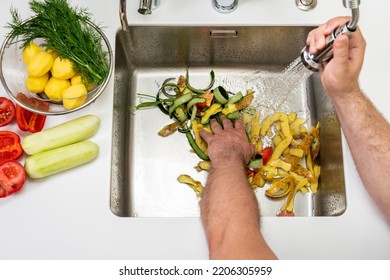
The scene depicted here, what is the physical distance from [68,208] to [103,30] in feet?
1.54

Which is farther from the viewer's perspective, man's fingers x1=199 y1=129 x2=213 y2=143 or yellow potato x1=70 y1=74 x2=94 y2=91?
man's fingers x1=199 y1=129 x2=213 y2=143

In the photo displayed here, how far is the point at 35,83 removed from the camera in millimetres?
1192

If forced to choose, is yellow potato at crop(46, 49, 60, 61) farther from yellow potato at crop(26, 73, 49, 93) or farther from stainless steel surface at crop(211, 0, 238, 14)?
stainless steel surface at crop(211, 0, 238, 14)

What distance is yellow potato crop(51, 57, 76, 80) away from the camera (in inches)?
46.4

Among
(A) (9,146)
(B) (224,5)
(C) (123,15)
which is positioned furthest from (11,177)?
(B) (224,5)

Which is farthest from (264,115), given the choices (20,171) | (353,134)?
(20,171)

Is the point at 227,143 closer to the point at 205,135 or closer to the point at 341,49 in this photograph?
the point at 205,135

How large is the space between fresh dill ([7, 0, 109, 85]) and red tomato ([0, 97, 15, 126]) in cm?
14

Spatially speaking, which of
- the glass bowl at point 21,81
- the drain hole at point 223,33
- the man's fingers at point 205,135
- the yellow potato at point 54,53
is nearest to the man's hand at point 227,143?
the man's fingers at point 205,135

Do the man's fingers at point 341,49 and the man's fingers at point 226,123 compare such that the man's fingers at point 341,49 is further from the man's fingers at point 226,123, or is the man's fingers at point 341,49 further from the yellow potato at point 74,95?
the yellow potato at point 74,95

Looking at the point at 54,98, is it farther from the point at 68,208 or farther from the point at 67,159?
the point at 68,208

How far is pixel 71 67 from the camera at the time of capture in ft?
3.89

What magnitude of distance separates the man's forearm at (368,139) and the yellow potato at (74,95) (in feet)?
1.92

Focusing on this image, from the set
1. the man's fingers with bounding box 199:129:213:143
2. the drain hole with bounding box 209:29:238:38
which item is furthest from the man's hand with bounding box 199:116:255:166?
the drain hole with bounding box 209:29:238:38
